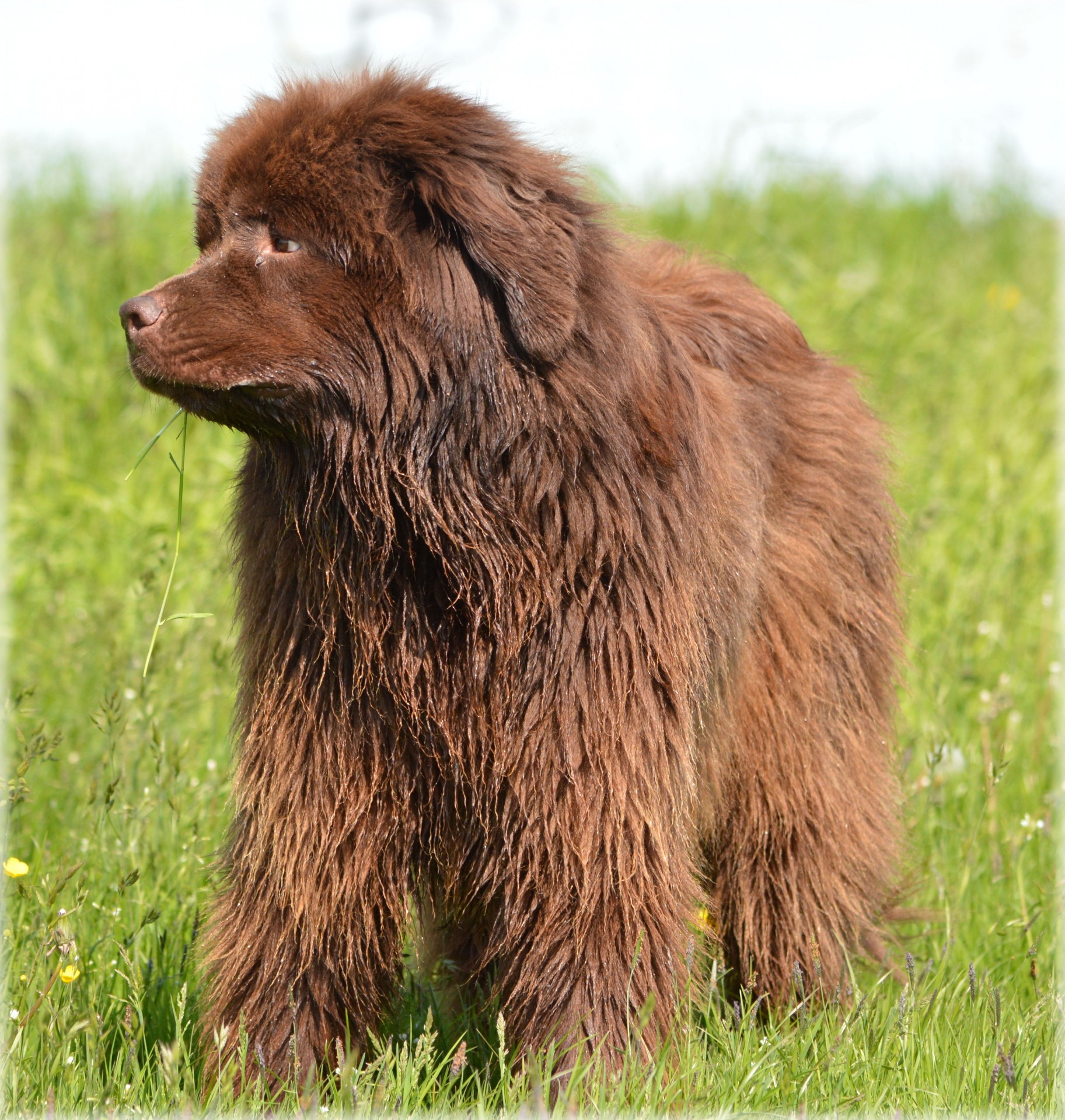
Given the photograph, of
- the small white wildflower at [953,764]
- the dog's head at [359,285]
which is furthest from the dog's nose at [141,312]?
the small white wildflower at [953,764]

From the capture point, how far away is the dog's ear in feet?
9.53

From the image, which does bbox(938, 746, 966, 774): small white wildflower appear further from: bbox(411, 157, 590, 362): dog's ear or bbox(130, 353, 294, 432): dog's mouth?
bbox(130, 353, 294, 432): dog's mouth

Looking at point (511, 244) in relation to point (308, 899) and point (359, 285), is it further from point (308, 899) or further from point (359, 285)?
Result: point (308, 899)

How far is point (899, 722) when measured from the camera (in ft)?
15.8

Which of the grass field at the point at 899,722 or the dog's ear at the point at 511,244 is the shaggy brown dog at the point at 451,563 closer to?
the dog's ear at the point at 511,244

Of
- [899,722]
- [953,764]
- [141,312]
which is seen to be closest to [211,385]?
[141,312]

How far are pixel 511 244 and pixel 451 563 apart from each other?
70 centimetres

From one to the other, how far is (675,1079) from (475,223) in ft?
6.32

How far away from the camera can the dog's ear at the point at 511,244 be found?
2.91 m

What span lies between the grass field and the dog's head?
43.3 inches

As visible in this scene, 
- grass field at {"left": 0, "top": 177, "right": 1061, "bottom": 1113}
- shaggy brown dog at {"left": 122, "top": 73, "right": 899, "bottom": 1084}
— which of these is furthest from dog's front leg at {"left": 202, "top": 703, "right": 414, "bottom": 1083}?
grass field at {"left": 0, "top": 177, "right": 1061, "bottom": 1113}

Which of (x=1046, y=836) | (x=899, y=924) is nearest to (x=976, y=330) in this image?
(x=1046, y=836)

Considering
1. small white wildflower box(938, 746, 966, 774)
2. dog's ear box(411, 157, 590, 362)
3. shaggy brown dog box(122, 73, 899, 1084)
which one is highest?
dog's ear box(411, 157, 590, 362)

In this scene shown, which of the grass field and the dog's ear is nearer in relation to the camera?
the dog's ear
